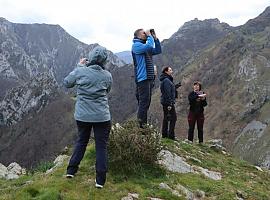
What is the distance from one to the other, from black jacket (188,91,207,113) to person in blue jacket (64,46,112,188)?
7.54m

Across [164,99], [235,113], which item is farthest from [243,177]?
[235,113]

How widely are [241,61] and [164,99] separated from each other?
167469 mm

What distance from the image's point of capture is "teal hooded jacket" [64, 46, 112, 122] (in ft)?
29.0

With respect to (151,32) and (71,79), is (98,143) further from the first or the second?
(151,32)

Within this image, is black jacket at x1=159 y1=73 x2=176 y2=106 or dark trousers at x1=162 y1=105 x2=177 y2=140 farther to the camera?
dark trousers at x1=162 y1=105 x2=177 y2=140

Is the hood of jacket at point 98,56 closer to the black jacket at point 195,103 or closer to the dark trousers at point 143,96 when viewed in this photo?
the dark trousers at point 143,96

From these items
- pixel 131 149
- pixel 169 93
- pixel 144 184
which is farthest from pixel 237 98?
pixel 144 184

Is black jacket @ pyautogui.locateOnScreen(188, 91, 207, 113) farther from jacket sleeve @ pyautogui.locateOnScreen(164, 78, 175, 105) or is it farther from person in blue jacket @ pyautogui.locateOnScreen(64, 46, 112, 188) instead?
person in blue jacket @ pyautogui.locateOnScreen(64, 46, 112, 188)

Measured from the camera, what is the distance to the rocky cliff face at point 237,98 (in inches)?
4855

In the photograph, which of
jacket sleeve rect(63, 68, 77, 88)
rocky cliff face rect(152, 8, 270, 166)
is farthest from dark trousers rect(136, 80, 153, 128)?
rocky cliff face rect(152, 8, 270, 166)

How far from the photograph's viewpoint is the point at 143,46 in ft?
37.8

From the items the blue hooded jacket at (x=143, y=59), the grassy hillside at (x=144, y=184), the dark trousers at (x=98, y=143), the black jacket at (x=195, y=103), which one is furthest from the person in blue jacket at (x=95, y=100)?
the black jacket at (x=195, y=103)

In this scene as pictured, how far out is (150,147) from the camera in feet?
33.2

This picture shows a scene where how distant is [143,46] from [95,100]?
10.4ft
